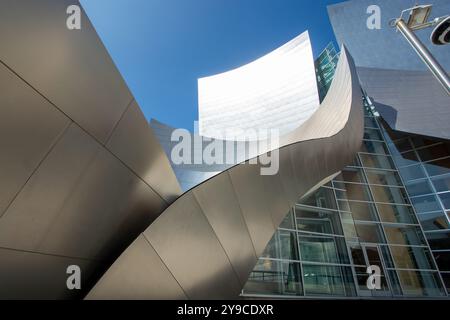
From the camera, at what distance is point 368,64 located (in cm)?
2806

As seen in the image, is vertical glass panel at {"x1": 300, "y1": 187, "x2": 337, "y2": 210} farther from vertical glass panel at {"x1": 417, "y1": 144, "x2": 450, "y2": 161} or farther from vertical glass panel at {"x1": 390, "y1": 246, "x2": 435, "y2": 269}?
vertical glass panel at {"x1": 417, "y1": 144, "x2": 450, "y2": 161}

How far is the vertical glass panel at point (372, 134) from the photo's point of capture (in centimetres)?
1875

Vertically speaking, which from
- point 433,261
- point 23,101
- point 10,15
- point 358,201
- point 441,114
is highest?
point 441,114

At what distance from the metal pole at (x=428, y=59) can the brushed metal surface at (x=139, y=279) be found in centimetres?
550

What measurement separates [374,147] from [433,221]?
5.85m

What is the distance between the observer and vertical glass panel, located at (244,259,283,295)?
10.2 meters

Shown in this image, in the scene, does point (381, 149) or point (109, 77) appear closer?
point (109, 77)

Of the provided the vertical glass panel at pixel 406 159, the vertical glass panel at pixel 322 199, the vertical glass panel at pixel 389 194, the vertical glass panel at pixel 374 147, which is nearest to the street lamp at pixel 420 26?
the vertical glass panel at pixel 322 199

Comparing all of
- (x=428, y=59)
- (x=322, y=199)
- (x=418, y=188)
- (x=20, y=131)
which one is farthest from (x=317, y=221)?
(x=20, y=131)

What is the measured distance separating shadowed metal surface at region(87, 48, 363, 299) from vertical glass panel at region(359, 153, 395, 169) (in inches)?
456

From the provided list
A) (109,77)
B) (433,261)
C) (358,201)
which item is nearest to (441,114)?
(358,201)

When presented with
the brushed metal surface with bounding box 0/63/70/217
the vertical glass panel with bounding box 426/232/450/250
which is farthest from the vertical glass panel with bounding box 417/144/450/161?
the brushed metal surface with bounding box 0/63/70/217
